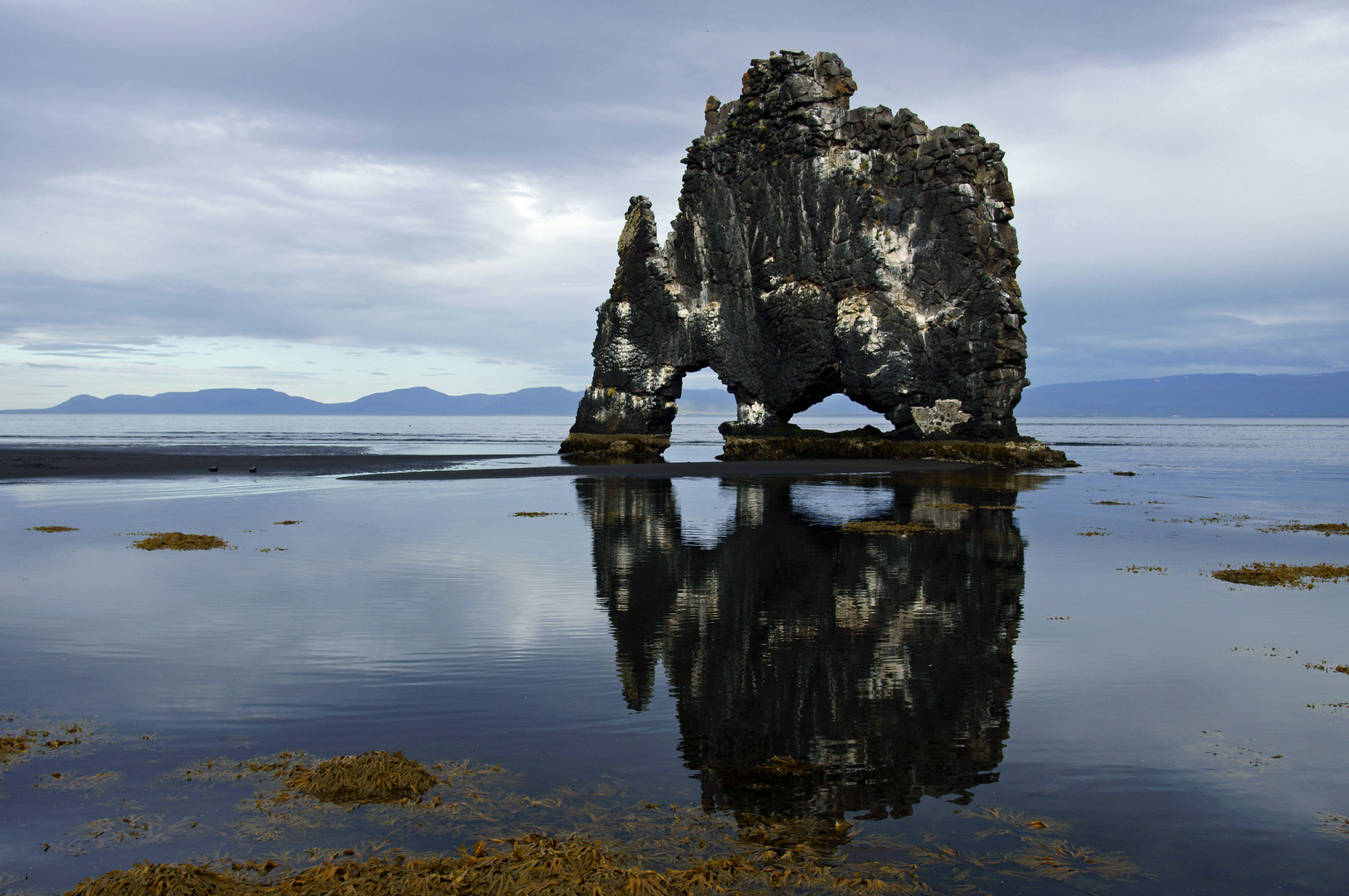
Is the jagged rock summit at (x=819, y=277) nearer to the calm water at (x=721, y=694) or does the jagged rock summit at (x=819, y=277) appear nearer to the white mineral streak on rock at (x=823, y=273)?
the white mineral streak on rock at (x=823, y=273)

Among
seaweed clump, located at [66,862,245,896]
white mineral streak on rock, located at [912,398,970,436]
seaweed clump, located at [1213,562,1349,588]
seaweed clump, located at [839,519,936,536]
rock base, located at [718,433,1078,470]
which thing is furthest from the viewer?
white mineral streak on rock, located at [912,398,970,436]

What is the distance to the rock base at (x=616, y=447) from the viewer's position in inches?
2318

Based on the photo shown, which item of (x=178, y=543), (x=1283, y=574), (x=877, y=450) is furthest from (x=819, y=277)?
(x=178, y=543)

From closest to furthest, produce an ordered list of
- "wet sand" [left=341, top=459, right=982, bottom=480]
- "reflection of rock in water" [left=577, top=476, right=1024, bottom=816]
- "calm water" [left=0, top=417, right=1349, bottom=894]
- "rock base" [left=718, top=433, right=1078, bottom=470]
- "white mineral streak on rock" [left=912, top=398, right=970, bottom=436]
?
"calm water" [left=0, top=417, right=1349, bottom=894]
"reflection of rock in water" [left=577, top=476, right=1024, bottom=816]
"wet sand" [left=341, top=459, right=982, bottom=480]
"rock base" [left=718, top=433, right=1078, bottom=470]
"white mineral streak on rock" [left=912, top=398, right=970, bottom=436]

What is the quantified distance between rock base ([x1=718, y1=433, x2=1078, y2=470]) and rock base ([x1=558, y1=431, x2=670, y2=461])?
4.63 meters

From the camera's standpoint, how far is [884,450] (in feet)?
179

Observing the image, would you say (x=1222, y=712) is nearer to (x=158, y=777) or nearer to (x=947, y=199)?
(x=158, y=777)

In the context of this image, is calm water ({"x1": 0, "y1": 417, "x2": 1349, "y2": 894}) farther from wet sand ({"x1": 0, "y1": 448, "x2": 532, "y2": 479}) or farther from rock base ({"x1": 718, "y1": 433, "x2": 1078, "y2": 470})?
rock base ({"x1": 718, "y1": 433, "x2": 1078, "y2": 470})

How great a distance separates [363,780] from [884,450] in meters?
50.6

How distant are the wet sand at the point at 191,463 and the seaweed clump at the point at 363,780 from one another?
4092 centimetres

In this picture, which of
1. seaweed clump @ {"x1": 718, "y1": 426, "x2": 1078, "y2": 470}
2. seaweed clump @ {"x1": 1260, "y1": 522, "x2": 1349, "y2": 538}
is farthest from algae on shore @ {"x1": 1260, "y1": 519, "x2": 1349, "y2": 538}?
seaweed clump @ {"x1": 718, "y1": 426, "x2": 1078, "y2": 470}

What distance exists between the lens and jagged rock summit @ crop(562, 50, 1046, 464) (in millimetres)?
51469

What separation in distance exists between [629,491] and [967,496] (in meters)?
13.0

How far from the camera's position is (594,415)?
63938mm
